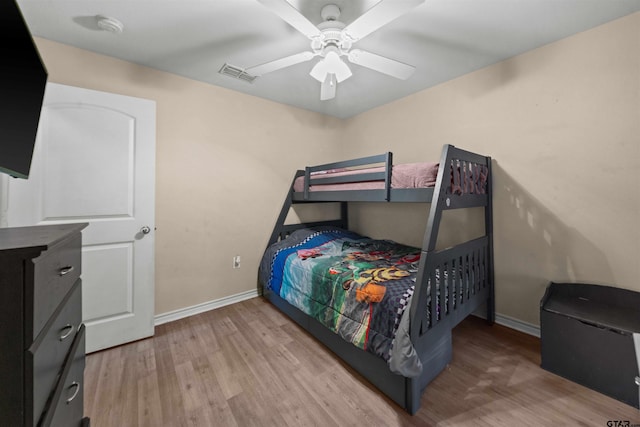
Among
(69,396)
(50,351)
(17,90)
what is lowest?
(69,396)

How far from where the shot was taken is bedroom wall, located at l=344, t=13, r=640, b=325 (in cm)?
167

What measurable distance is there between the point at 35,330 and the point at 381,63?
1.93 metres

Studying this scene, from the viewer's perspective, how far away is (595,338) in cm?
147

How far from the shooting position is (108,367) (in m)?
1.73

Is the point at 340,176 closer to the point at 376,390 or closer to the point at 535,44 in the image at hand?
the point at 376,390

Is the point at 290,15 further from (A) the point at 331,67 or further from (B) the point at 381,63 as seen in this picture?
(B) the point at 381,63

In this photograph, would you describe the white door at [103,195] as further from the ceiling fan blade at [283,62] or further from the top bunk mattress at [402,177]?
the top bunk mattress at [402,177]

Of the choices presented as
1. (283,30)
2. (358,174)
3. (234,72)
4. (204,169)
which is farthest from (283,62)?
(204,169)

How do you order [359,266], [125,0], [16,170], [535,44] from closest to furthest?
1. [16,170]
2. [125,0]
3. [535,44]
4. [359,266]

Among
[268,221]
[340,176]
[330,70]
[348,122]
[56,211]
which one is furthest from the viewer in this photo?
[348,122]

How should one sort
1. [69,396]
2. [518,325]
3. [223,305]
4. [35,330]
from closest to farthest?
[35,330]
[69,396]
[518,325]
[223,305]

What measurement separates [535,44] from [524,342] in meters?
2.29

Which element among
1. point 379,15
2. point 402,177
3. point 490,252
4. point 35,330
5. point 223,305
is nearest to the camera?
point 35,330

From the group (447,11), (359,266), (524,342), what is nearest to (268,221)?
(359,266)
